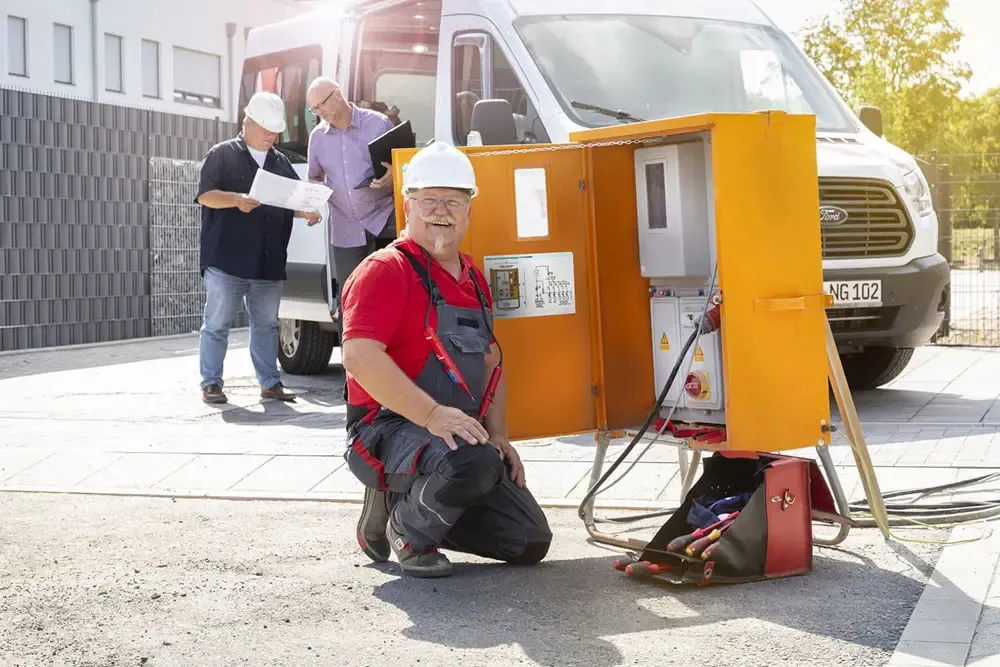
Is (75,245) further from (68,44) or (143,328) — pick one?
(68,44)

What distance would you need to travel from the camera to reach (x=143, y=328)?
17828mm

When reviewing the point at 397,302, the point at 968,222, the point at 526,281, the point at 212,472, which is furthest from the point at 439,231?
the point at 968,222

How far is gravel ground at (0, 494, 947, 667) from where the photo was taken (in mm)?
4621

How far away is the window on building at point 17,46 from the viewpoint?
90.2 ft

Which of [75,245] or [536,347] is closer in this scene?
[536,347]

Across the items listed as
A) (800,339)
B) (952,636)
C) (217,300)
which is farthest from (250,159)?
(952,636)

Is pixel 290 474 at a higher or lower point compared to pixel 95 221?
lower

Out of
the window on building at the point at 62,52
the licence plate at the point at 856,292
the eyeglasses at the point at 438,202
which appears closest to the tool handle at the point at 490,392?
the eyeglasses at the point at 438,202

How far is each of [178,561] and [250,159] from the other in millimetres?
5283

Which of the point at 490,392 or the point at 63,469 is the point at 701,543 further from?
the point at 63,469

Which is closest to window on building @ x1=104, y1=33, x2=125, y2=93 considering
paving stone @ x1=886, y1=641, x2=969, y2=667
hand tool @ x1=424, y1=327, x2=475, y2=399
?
hand tool @ x1=424, y1=327, x2=475, y2=399

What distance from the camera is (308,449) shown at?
27.4 feet

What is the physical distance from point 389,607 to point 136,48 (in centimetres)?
2695

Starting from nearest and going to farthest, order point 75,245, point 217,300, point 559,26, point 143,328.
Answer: point 559,26 → point 217,300 → point 75,245 → point 143,328
